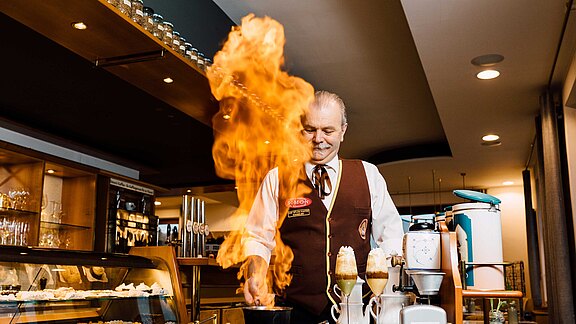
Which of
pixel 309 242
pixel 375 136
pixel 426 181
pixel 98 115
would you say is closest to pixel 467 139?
pixel 375 136

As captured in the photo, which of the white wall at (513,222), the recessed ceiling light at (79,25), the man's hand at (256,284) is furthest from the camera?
the white wall at (513,222)

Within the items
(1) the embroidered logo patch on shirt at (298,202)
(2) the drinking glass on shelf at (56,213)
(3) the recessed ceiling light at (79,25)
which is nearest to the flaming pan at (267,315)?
(1) the embroidered logo patch on shirt at (298,202)

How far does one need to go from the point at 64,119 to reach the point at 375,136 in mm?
4431

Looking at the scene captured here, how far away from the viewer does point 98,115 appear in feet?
18.8

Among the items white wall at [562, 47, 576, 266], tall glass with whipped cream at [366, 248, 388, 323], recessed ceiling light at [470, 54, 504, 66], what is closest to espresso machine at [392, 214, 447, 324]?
tall glass with whipped cream at [366, 248, 388, 323]

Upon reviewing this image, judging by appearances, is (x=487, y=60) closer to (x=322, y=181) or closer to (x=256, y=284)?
(x=322, y=181)

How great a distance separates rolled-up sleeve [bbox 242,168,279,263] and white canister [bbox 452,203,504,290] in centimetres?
79

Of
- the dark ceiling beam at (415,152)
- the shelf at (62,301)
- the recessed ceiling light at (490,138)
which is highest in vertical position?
the dark ceiling beam at (415,152)

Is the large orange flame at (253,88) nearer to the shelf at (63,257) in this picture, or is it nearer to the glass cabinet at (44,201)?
the shelf at (63,257)

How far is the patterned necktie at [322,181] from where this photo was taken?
2293 mm

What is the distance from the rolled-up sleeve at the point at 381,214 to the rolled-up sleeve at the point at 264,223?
0.38 m

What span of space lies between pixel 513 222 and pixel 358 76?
22.2 ft

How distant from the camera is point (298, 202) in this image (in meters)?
2.30

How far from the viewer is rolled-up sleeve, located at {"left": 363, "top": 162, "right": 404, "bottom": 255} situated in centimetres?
229
